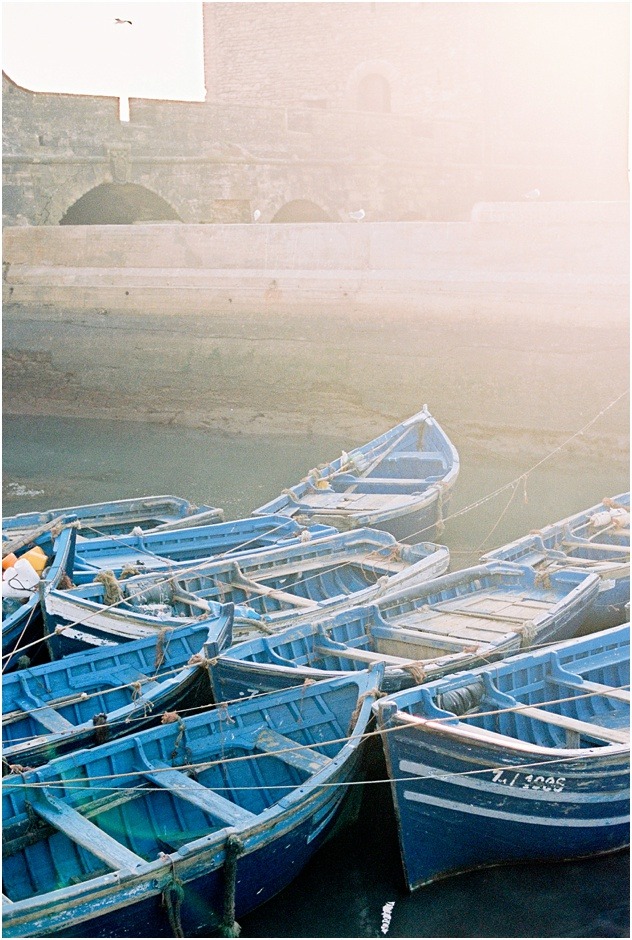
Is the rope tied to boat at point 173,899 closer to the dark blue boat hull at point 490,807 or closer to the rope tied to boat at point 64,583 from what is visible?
the dark blue boat hull at point 490,807

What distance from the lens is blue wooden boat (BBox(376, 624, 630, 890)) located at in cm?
557

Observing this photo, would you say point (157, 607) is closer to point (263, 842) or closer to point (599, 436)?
point (263, 842)

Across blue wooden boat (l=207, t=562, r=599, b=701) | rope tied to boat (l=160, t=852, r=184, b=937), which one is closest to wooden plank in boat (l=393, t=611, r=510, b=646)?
blue wooden boat (l=207, t=562, r=599, b=701)

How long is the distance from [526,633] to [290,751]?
2222 mm

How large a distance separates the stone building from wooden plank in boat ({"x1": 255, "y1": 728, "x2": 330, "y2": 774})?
17.7 meters

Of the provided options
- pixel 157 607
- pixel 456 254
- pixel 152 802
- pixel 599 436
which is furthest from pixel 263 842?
pixel 456 254

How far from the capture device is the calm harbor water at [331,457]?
5.63 meters

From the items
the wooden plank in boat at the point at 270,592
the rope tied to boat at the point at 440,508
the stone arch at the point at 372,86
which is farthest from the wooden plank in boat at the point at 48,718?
the stone arch at the point at 372,86

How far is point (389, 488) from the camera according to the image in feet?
38.7

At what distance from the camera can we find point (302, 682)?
6.44 metres

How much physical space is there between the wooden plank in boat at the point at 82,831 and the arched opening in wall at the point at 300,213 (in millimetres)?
21930

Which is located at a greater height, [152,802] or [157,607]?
[157,607]

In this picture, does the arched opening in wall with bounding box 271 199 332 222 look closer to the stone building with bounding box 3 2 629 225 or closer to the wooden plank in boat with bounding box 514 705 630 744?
the stone building with bounding box 3 2 629 225

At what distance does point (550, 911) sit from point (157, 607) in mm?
3747
